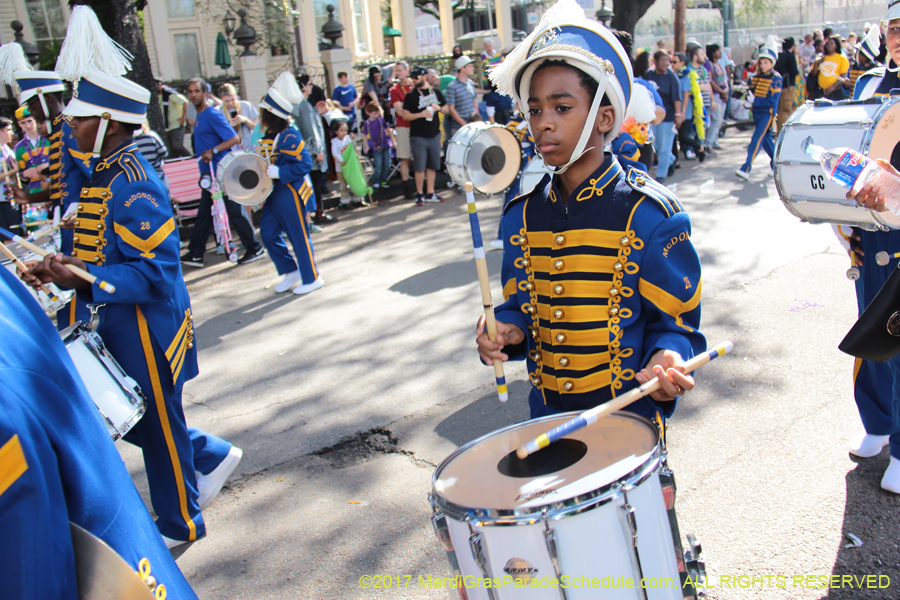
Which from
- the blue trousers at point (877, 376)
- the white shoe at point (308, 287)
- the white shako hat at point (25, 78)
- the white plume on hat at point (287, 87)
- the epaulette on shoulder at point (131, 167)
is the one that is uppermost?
the white shako hat at point (25, 78)

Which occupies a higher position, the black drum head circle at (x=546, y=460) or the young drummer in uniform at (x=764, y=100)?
the young drummer in uniform at (x=764, y=100)

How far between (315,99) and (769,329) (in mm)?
9693

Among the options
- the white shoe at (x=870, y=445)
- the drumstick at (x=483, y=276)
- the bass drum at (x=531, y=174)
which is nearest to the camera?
the drumstick at (x=483, y=276)

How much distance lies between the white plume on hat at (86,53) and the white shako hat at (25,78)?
3268mm

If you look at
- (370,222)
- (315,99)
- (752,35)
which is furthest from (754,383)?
(752,35)

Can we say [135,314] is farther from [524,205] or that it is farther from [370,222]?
[370,222]

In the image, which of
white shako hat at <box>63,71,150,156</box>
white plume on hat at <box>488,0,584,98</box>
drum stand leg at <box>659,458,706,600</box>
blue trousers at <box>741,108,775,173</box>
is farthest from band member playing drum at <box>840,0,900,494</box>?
blue trousers at <box>741,108,775,173</box>

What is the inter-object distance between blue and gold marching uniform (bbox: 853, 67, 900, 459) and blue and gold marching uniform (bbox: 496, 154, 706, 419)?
148 centimetres

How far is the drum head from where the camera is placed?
1.71 metres

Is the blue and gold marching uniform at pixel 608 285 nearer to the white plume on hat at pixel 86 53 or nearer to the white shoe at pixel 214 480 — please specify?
the white shoe at pixel 214 480

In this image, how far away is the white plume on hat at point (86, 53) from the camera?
3461mm

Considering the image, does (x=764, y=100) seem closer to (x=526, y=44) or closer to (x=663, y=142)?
(x=663, y=142)

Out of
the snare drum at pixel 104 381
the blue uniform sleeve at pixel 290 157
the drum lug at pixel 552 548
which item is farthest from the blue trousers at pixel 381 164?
the drum lug at pixel 552 548

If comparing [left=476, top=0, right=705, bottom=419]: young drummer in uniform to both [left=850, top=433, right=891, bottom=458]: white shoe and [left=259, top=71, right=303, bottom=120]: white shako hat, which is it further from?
[left=259, top=71, right=303, bottom=120]: white shako hat
